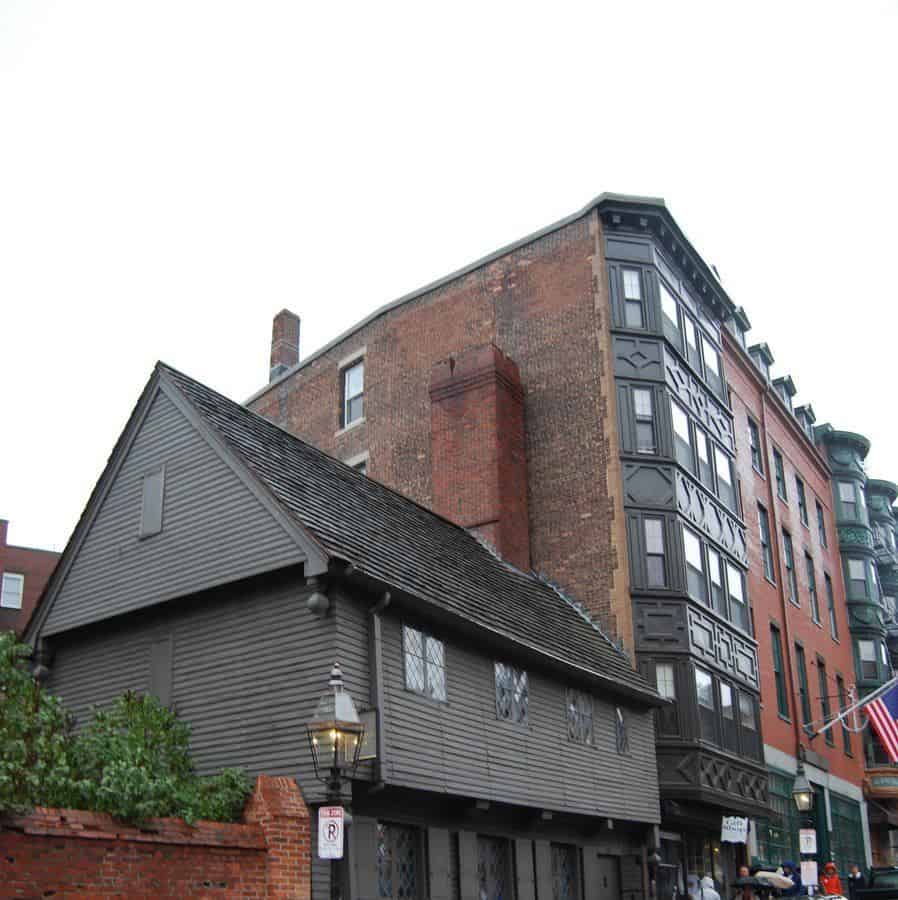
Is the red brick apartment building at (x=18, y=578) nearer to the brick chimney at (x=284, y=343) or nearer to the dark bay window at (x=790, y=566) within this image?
the brick chimney at (x=284, y=343)

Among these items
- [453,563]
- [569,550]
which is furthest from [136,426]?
[569,550]

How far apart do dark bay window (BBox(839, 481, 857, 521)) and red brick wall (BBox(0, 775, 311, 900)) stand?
115 ft

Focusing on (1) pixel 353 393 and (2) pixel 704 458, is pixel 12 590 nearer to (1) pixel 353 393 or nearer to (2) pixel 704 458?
(1) pixel 353 393

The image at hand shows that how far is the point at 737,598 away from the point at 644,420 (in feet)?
19.1

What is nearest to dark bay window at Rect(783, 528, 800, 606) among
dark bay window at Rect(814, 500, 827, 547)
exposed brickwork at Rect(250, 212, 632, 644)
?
dark bay window at Rect(814, 500, 827, 547)

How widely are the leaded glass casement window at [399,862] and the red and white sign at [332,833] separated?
151 inches

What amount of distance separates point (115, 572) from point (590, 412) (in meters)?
12.1

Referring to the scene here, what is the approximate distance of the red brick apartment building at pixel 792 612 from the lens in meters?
31.7

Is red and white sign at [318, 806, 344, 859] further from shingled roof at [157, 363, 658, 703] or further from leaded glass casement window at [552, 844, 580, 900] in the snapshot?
leaded glass casement window at [552, 844, 580, 900]

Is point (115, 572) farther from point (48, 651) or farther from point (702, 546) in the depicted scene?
point (702, 546)

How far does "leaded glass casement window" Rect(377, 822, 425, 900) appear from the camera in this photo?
15898mm

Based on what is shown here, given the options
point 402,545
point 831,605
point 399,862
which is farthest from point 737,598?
point 399,862

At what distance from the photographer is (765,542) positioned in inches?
1361

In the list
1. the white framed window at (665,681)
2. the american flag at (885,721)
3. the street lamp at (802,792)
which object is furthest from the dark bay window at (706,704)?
the american flag at (885,721)
